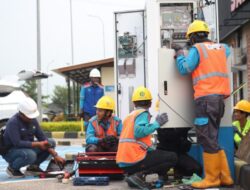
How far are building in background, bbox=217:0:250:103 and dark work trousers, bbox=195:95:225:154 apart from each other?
18.5ft

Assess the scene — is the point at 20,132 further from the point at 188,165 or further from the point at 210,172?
the point at 210,172

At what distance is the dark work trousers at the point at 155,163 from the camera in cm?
637

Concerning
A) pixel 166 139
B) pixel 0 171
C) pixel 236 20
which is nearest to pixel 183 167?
pixel 166 139

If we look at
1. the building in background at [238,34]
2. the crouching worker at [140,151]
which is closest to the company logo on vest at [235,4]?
the building in background at [238,34]

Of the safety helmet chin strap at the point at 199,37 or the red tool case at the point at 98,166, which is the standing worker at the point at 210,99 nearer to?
the safety helmet chin strap at the point at 199,37

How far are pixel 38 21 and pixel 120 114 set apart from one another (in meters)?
14.2

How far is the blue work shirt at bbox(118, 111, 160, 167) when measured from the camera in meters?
6.12

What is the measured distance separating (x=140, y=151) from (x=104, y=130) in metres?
1.27

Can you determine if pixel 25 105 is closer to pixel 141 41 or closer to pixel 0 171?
pixel 0 171

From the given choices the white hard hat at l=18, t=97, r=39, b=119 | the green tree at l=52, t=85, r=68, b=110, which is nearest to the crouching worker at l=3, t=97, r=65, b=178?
the white hard hat at l=18, t=97, r=39, b=119

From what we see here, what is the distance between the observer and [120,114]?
10430 mm

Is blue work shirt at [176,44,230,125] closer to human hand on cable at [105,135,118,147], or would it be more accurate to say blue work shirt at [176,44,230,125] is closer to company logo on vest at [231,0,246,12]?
human hand on cable at [105,135,118,147]

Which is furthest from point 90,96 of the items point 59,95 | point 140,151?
point 59,95

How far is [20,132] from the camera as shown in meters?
7.67
